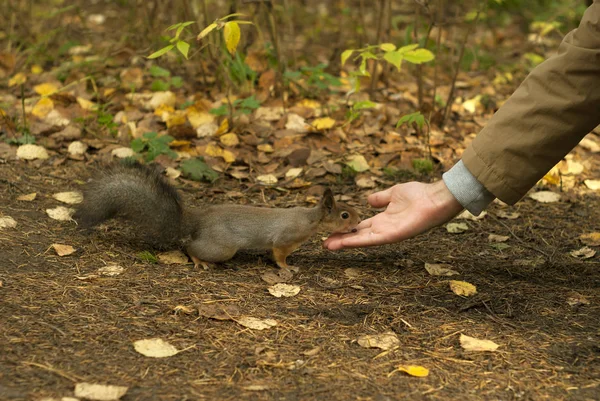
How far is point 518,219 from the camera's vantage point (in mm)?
3406

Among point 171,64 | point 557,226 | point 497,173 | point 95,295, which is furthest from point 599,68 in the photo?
point 171,64

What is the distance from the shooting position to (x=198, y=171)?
3594mm

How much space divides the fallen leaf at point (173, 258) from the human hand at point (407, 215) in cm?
59

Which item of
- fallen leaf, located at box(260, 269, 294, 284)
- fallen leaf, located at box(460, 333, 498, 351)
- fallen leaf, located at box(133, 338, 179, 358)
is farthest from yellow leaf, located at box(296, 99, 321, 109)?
fallen leaf, located at box(133, 338, 179, 358)

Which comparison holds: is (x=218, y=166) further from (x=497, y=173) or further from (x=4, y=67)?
(x=4, y=67)

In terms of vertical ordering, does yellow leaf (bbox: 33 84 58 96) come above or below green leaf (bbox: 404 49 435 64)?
below

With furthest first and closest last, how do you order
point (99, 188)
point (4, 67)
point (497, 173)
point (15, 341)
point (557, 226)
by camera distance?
point (4, 67), point (557, 226), point (99, 188), point (497, 173), point (15, 341)

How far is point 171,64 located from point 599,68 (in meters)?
3.44

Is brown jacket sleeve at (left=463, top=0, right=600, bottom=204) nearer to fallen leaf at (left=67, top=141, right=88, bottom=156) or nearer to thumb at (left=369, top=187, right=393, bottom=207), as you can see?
thumb at (left=369, top=187, right=393, bottom=207)

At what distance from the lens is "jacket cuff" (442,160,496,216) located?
238cm

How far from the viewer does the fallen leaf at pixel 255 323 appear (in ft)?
7.49

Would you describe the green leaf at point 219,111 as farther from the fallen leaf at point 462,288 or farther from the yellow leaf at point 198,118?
the fallen leaf at point 462,288

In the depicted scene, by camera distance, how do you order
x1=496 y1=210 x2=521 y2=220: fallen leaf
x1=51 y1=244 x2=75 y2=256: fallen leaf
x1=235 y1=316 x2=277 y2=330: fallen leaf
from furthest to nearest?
x1=496 y1=210 x2=521 y2=220: fallen leaf
x1=51 y1=244 x2=75 y2=256: fallen leaf
x1=235 y1=316 x2=277 y2=330: fallen leaf

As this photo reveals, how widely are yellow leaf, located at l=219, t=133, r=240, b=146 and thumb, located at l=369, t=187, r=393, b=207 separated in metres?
1.37
